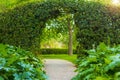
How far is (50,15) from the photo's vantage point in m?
15.7

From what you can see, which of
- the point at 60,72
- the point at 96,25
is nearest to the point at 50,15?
the point at 96,25

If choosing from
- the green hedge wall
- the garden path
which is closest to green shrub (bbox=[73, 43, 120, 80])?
the garden path

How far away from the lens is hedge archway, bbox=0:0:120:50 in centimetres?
1521

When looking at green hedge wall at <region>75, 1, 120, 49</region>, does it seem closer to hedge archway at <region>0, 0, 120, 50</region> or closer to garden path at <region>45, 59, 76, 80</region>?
hedge archway at <region>0, 0, 120, 50</region>

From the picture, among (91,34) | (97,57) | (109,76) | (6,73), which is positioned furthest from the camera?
(91,34)

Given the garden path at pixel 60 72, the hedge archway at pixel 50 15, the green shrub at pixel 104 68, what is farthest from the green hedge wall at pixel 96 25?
the green shrub at pixel 104 68

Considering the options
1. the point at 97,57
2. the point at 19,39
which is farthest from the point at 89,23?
the point at 97,57

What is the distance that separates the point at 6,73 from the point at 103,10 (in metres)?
12.3

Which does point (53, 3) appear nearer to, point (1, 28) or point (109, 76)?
point (1, 28)

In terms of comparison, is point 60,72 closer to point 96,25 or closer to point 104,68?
point 96,25

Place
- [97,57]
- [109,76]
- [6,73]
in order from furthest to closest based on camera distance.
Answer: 1. [97,57]
2. [6,73]
3. [109,76]

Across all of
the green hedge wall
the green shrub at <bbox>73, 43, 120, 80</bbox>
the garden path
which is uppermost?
the green hedge wall

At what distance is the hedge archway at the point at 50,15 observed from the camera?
599 inches

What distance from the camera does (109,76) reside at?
313 centimetres
